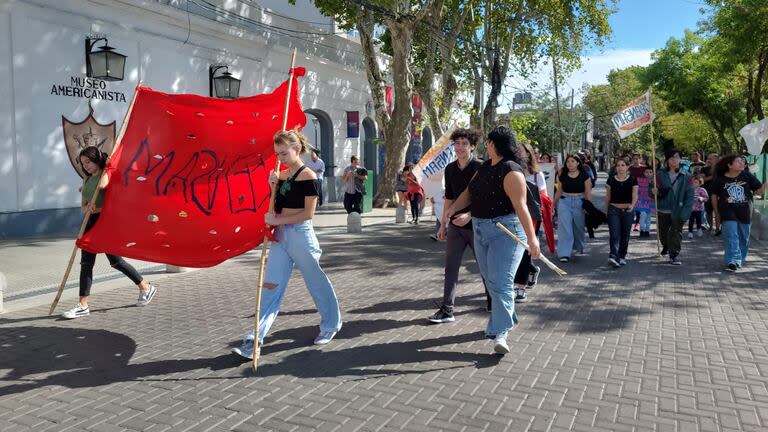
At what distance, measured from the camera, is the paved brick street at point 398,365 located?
3.89 m

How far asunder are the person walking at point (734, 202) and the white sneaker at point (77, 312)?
26.8ft

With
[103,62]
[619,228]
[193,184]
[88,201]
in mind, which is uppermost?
[103,62]

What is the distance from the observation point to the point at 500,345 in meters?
4.97

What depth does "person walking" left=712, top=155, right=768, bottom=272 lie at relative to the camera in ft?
30.0

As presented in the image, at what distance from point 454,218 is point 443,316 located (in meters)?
0.95

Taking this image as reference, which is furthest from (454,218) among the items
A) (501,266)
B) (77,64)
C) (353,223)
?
(77,64)

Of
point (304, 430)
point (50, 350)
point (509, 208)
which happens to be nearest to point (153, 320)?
point (50, 350)

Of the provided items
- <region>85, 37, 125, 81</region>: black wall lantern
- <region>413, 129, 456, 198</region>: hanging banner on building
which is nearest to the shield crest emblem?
<region>85, 37, 125, 81</region>: black wall lantern

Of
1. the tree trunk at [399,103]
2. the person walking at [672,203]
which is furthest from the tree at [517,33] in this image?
the person walking at [672,203]

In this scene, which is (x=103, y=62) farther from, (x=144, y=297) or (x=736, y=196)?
(x=736, y=196)

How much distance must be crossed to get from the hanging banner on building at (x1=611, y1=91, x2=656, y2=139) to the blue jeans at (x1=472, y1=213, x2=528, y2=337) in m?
7.97

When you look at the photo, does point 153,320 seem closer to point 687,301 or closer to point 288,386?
point 288,386

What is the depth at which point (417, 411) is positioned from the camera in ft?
13.0

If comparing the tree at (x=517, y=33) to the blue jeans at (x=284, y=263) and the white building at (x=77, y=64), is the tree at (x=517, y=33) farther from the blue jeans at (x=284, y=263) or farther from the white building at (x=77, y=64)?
the blue jeans at (x=284, y=263)
